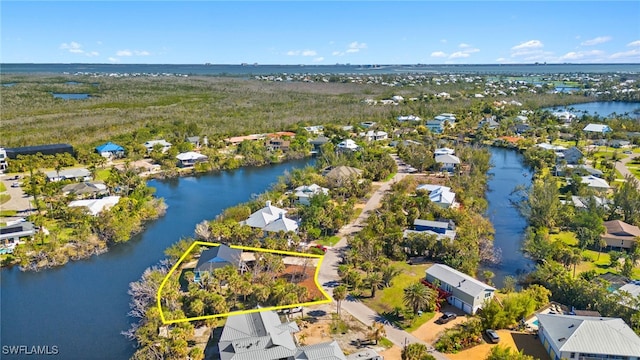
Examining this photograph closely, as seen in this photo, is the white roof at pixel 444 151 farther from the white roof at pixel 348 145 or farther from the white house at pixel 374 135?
the white house at pixel 374 135

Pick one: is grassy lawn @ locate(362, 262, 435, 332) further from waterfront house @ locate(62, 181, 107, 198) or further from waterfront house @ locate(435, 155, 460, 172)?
waterfront house @ locate(62, 181, 107, 198)

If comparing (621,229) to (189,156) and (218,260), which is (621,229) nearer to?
(218,260)

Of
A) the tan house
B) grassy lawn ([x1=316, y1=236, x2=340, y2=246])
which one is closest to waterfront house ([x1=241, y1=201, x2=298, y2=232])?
grassy lawn ([x1=316, y1=236, x2=340, y2=246])

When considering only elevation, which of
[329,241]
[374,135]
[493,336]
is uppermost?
[374,135]

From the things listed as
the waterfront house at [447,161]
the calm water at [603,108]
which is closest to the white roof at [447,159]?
the waterfront house at [447,161]

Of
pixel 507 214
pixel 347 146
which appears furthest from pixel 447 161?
pixel 347 146

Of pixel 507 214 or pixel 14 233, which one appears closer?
pixel 14 233

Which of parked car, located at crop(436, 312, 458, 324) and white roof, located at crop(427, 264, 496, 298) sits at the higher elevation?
white roof, located at crop(427, 264, 496, 298)
